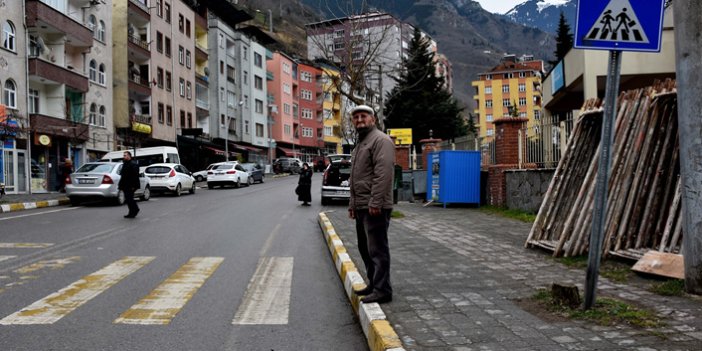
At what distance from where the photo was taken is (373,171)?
18.1 feet

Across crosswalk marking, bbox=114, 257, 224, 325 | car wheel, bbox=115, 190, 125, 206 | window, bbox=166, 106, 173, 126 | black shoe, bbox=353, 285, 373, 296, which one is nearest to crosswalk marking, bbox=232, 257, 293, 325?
crosswalk marking, bbox=114, 257, 224, 325

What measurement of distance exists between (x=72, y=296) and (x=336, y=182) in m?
14.8

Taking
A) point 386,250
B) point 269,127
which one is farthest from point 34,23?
point 269,127

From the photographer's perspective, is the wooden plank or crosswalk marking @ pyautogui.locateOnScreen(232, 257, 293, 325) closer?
crosswalk marking @ pyautogui.locateOnScreen(232, 257, 293, 325)

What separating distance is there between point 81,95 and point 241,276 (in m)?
31.0

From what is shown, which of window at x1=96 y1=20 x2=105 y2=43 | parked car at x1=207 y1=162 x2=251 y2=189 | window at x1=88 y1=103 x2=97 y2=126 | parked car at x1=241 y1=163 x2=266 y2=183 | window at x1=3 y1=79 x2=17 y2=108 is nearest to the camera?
window at x1=3 y1=79 x2=17 y2=108

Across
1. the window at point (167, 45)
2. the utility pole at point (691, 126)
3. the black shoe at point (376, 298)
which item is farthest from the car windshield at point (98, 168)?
the window at point (167, 45)

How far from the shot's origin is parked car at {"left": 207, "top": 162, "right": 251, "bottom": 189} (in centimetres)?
3338

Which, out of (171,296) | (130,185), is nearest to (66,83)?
(130,185)

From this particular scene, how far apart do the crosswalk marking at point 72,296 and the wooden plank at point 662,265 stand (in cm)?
587

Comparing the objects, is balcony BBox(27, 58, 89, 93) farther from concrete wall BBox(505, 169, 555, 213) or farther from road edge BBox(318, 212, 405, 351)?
road edge BBox(318, 212, 405, 351)

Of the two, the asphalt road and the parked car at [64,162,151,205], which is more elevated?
the parked car at [64,162,151,205]

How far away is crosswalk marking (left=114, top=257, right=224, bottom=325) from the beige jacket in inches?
81.2

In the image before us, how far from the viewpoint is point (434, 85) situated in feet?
151
